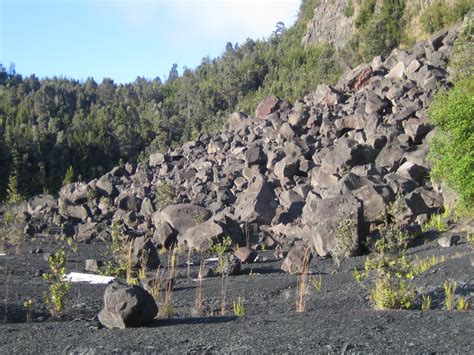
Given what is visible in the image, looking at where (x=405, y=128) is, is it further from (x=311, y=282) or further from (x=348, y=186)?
(x=311, y=282)

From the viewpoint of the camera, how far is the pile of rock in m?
17.5

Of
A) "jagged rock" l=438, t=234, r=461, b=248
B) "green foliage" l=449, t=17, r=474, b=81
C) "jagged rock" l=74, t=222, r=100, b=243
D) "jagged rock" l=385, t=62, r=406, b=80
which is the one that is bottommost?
"jagged rock" l=438, t=234, r=461, b=248

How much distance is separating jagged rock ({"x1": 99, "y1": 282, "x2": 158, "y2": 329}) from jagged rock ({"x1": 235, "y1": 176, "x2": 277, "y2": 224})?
13.7 metres

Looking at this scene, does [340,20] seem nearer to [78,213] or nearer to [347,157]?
[78,213]

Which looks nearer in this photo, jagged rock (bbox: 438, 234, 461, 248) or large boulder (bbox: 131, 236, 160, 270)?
jagged rock (bbox: 438, 234, 461, 248)

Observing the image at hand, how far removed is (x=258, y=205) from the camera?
21625 millimetres

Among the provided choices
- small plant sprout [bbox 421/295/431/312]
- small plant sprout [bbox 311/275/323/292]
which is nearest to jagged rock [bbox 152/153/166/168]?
small plant sprout [bbox 311/275/323/292]

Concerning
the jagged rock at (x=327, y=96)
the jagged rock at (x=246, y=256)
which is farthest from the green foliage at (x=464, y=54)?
the jagged rock at (x=246, y=256)

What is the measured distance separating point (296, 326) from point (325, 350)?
0.99 m

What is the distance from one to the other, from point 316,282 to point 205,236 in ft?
23.6

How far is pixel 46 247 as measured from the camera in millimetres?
21750

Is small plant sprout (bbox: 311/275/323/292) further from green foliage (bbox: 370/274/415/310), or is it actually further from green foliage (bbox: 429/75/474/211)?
green foliage (bbox: 429/75/474/211)

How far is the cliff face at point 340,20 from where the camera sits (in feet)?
139

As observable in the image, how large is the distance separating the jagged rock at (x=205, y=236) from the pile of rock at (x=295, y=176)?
35 mm
